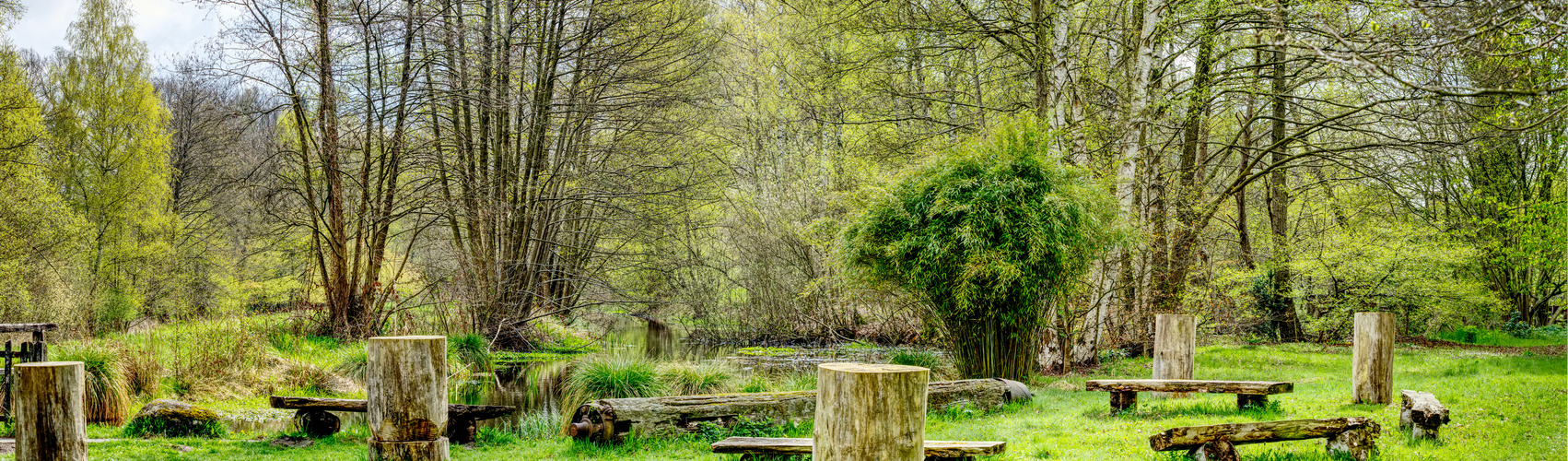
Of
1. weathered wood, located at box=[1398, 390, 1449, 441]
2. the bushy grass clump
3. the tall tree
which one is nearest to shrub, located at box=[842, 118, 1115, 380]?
the bushy grass clump

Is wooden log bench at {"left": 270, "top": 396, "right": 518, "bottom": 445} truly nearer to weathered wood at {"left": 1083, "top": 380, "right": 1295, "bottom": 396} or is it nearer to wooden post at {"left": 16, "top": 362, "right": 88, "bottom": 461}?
wooden post at {"left": 16, "top": 362, "right": 88, "bottom": 461}

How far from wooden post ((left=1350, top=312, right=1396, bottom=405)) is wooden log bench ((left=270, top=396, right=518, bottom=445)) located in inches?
305

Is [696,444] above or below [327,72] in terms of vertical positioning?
below

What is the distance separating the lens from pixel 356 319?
17.1 m

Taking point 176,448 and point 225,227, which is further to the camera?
point 225,227

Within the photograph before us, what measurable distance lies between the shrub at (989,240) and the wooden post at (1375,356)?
10.8ft

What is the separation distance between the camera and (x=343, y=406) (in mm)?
8062

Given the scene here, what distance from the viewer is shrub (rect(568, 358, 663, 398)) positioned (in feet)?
31.8

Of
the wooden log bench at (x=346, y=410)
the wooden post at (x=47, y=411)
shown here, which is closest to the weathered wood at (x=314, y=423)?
the wooden log bench at (x=346, y=410)

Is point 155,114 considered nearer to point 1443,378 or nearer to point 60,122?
point 60,122

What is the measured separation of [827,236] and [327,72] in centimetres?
955

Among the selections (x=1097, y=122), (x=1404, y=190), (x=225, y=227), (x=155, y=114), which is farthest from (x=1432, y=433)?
(x=225, y=227)

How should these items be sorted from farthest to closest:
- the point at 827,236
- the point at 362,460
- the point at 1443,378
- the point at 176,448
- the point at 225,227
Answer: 1. the point at 225,227
2. the point at 827,236
3. the point at 1443,378
4. the point at 176,448
5. the point at 362,460

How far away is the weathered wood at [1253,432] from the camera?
5.18 m
